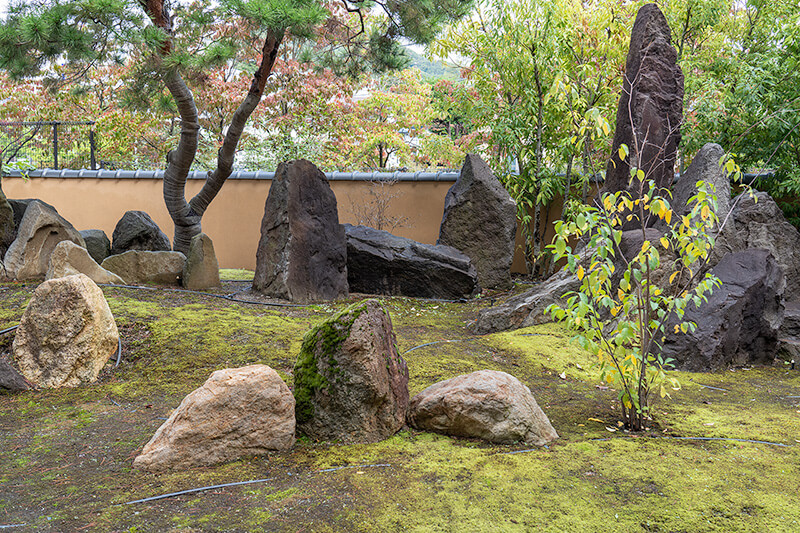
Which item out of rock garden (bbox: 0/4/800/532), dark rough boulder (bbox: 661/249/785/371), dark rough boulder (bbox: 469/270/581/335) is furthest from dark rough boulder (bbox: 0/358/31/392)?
dark rough boulder (bbox: 661/249/785/371)

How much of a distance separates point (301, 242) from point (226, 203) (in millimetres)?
4219

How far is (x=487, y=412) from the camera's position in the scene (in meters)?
2.71

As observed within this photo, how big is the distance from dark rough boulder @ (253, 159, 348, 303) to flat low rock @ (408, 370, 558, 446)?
3.26m

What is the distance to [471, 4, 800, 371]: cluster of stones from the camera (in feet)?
14.3

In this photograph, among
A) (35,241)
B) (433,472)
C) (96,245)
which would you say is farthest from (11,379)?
(96,245)

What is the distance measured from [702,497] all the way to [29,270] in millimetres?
5998

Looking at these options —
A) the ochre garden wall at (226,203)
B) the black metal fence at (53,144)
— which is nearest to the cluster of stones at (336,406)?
the ochre garden wall at (226,203)

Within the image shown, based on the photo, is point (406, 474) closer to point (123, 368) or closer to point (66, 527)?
point (66, 527)

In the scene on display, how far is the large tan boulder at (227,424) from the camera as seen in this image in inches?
98.0

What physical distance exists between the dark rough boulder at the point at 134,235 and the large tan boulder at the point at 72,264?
1.48 m

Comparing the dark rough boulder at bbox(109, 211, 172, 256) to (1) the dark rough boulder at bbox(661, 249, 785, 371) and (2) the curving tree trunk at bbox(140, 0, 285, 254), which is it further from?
(1) the dark rough boulder at bbox(661, 249, 785, 371)

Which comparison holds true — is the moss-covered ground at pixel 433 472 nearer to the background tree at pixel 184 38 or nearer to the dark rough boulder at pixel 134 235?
the background tree at pixel 184 38

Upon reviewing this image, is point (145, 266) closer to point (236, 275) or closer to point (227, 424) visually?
point (236, 275)

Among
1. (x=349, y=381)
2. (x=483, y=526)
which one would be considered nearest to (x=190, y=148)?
(x=349, y=381)
